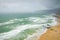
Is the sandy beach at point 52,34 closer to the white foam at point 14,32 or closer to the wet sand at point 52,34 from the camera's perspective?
the wet sand at point 52,34

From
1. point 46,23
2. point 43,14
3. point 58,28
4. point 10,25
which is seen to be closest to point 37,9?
point 43,14

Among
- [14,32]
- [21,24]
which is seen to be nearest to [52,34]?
[21,24]

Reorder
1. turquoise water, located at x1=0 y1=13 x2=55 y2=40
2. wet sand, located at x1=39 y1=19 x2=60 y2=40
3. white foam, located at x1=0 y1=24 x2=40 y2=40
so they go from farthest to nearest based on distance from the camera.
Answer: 1. wet sand, located at x1=39 y1=19 x2=60 y2=40
2. turquoise water, located at x1=0 y1=13 x2=55 y2=40
3. white foam, located at x1=0 y1=24 x2=40 y2=40

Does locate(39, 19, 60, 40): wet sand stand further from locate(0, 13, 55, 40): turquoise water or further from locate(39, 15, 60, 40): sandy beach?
locate(0, 13, 55, 40): turquoise water

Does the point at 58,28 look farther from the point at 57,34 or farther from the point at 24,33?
the point at 24,33

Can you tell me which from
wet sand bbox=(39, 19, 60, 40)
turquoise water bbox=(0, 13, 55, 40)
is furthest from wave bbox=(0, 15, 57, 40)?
wet sand bbox=(39, 19, 60, 40)

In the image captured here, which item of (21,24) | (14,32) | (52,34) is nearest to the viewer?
(14,32)

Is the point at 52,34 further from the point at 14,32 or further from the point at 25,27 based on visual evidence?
the point at 14,32

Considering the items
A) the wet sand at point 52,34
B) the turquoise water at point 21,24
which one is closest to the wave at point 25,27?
the turquoise water at point 21,24

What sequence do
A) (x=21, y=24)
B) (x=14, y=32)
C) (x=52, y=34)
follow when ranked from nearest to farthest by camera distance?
1. (x=14, y=32)
2. (x=52, y=34)
3. (x=21, y=24)
